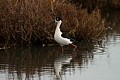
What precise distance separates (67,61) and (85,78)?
2470 millimetres

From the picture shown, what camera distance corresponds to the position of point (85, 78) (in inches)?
418

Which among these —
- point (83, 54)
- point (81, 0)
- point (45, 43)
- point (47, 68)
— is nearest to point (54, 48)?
point (45, 43)

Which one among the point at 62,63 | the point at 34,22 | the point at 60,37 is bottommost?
the point at 62,63

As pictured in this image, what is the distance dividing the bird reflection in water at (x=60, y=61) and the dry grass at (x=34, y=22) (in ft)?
5.54

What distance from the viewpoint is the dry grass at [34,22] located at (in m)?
15.6

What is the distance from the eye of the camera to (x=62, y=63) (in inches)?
500

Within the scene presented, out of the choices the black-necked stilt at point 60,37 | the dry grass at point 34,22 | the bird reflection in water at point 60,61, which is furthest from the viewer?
the dry grass at point 34,22

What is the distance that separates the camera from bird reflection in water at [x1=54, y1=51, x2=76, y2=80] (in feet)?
36.9

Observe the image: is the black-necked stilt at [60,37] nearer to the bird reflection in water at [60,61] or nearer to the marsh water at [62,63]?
the marsh water at [62,63]

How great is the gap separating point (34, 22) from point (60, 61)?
9.86ft

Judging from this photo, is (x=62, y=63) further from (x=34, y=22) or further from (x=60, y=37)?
(x=34, y=22)

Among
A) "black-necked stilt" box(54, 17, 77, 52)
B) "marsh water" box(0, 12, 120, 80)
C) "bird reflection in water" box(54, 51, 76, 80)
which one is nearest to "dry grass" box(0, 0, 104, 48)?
"marsh water" box(0, 12, 120, 80)

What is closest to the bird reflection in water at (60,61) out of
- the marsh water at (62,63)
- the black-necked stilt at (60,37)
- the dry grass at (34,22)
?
the marsh water at (62,63)

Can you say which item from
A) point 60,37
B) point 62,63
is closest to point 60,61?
point 62,63
